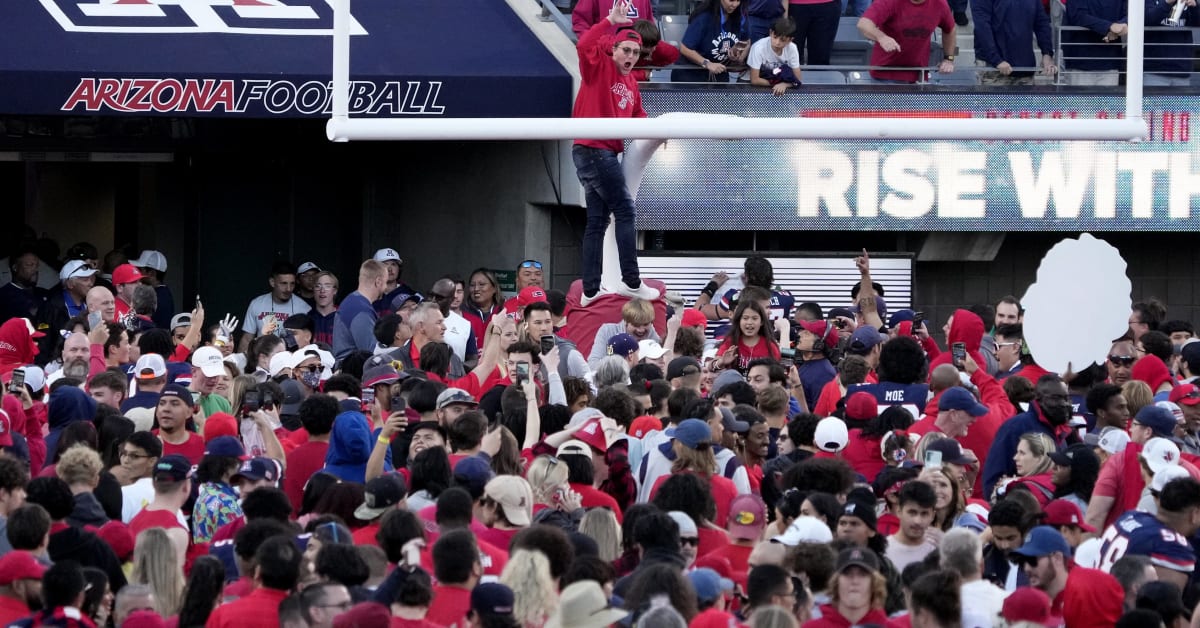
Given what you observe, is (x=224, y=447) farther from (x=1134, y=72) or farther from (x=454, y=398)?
(x=1134, y=72)

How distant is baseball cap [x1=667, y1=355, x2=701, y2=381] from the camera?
9414 mm

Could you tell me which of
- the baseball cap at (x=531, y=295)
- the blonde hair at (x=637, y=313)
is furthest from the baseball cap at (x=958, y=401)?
the baseball cap at (x=531, y=295)

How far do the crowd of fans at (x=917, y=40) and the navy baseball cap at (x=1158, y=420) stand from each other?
20.8 feet

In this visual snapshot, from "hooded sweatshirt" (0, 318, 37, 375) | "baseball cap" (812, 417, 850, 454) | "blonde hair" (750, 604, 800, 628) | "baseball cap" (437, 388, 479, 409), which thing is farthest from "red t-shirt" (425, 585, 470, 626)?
"hooded sweatshirt" (0, 318, 37, 375)

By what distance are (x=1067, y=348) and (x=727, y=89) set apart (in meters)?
5.13

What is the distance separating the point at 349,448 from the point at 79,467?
4.17 feet

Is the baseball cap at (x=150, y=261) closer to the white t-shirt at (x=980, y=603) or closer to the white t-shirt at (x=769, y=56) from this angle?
the white t-shirt at (x=769, y=56)

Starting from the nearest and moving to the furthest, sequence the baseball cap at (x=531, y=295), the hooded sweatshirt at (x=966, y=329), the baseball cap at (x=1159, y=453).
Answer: the baseball cap at (x=1159, y=453) < the hooded sweatshirt at (x=966, y=329) < the baseball cap at (x=531, y=295)

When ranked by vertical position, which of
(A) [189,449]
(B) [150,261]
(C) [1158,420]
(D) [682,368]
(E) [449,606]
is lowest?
(E) [449,606]

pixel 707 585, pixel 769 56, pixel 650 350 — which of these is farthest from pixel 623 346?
pixel 707 585

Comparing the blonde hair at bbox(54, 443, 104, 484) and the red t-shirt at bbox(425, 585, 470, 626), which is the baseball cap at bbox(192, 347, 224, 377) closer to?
the blonde hair at bbox(54, 443, 104, 484)

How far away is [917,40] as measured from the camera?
1440 centimetres

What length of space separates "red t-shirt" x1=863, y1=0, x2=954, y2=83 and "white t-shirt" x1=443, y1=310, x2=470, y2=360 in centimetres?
420

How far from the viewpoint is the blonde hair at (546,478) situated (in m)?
7.30
